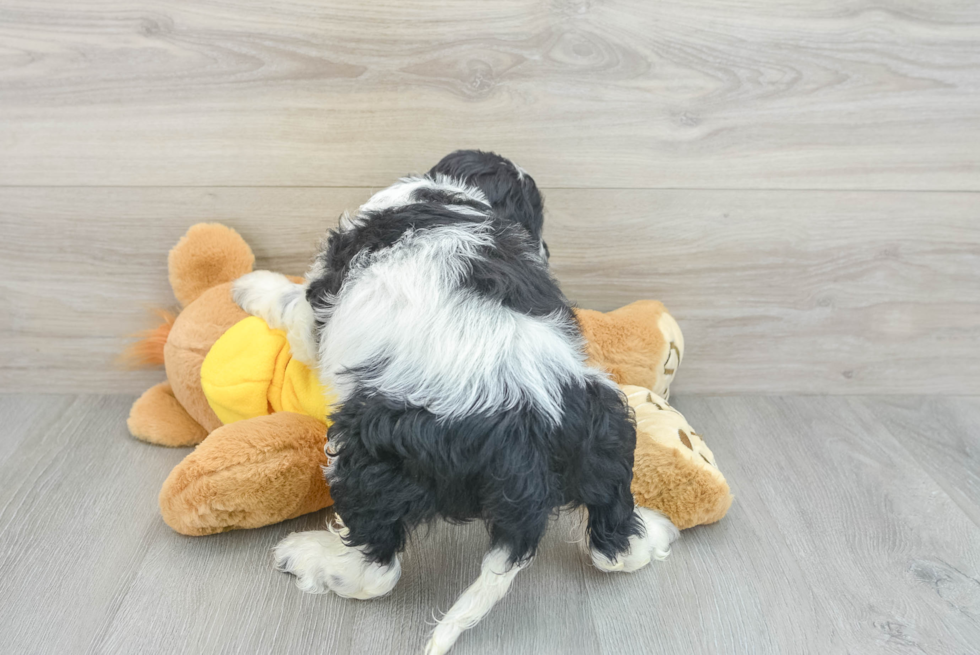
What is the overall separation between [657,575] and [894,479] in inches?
28.1

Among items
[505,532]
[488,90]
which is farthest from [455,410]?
[488,90]

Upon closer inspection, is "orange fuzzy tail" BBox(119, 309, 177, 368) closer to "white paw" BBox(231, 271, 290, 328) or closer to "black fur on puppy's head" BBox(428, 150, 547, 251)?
"white paw" BBox(231, 271, 290, 328)

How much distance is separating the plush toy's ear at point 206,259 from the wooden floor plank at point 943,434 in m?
1.69

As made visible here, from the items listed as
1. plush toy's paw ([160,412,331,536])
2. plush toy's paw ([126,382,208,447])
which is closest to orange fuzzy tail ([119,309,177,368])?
plush toy's paw ([126,382,208,447])

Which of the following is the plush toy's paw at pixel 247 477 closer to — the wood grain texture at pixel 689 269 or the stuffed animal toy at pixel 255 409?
the stuffed animal toy at pixel 255 409

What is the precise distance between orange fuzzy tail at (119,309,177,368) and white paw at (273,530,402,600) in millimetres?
713

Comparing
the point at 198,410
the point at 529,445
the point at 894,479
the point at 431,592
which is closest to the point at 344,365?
the point at 529,445

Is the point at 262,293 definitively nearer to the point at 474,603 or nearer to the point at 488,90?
the point at 488,90

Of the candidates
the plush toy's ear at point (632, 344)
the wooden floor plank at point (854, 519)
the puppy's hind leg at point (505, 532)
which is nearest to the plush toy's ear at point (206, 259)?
the plush toy's ear at point (632, 344)

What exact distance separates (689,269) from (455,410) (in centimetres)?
101

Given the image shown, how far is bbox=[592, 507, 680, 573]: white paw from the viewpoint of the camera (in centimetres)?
129

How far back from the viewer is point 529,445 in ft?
3.49

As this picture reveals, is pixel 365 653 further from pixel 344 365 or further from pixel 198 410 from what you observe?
pixel 198 410

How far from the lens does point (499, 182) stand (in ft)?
4.72
